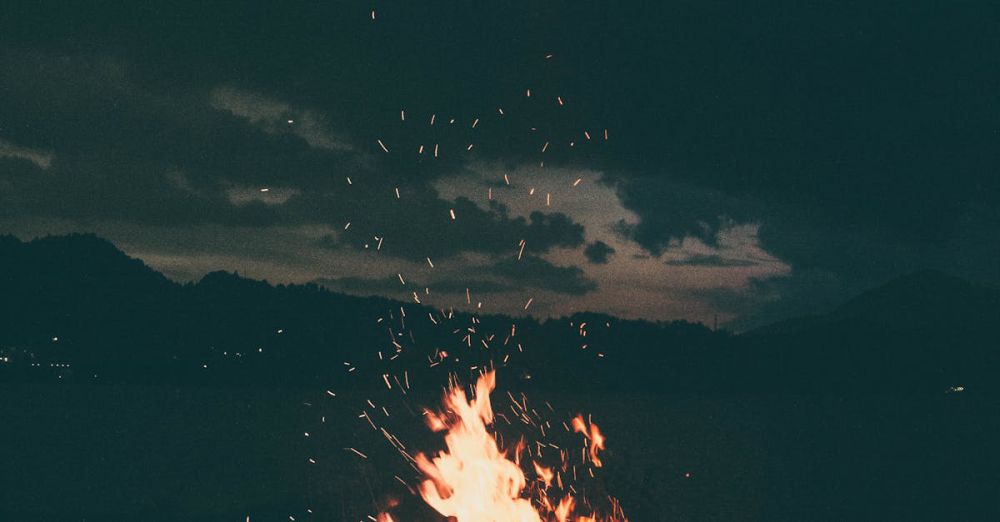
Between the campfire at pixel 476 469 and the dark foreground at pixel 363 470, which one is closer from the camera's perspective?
the campfire at pixel 476 469

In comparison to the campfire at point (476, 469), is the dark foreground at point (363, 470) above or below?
below

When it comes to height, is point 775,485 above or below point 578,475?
below

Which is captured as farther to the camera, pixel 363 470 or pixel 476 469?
pixel 363 470

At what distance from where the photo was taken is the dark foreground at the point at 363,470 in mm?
30219

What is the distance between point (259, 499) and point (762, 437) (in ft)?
371

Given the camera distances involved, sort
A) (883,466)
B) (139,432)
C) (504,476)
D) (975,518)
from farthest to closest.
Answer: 1. (139,432)
2. (883,466)
3. (975,518)
4. (504,476)

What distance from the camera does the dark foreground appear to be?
30219mm

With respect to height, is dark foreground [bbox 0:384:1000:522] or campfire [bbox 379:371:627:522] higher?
campfire [bbox 379:371:627:522]

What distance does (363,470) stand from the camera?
5684 cm

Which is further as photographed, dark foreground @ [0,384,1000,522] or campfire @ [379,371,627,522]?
dark foreground @ [0,384,1000,522]

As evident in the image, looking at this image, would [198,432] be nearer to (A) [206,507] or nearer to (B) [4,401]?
(A) [206,507]

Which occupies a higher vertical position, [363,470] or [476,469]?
[476,469]

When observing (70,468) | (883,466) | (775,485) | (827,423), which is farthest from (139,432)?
(827,423)

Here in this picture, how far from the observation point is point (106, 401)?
654ft
